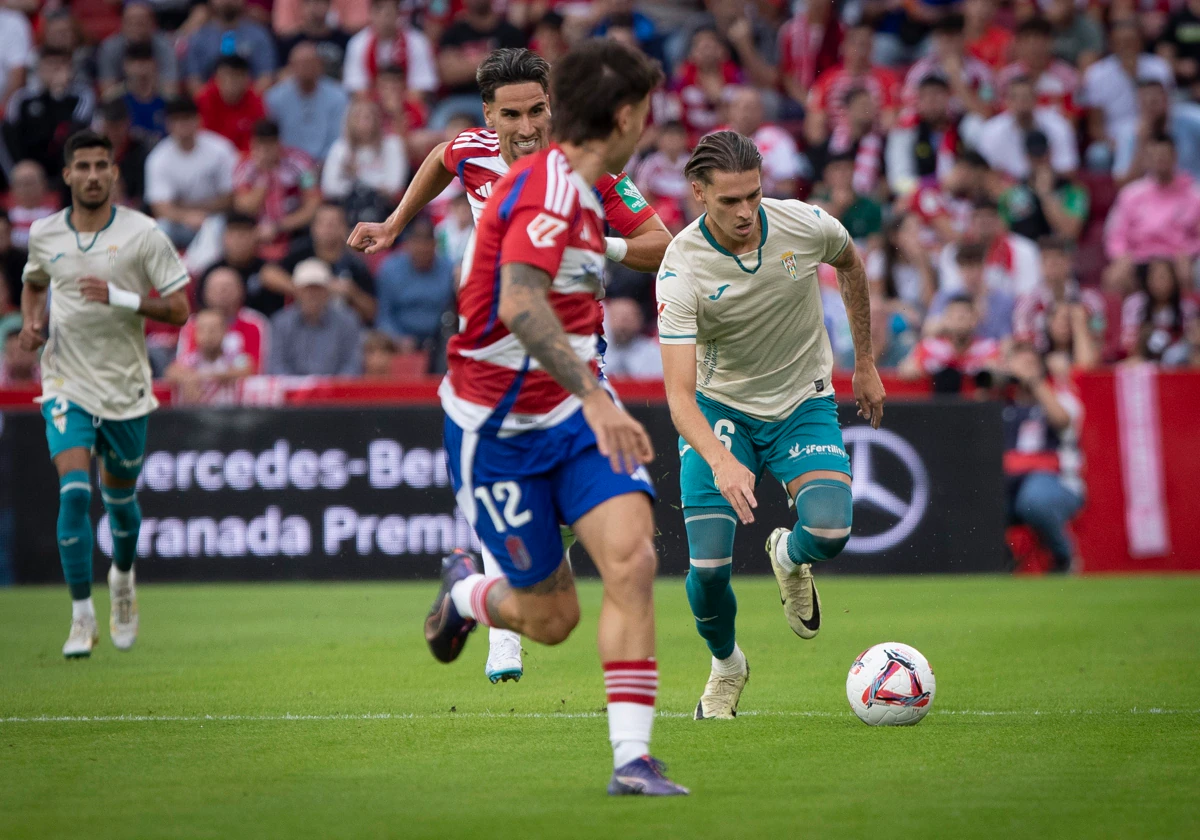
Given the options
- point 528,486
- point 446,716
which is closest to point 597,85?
point 528,486

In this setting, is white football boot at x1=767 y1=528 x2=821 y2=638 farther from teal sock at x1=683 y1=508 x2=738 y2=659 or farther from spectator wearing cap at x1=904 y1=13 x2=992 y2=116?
spectator wearing cap at x1=904 y1=13 x2=992 y2=116

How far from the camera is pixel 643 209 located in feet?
24.6

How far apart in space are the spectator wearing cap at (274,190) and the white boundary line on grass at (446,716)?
36.1 ft

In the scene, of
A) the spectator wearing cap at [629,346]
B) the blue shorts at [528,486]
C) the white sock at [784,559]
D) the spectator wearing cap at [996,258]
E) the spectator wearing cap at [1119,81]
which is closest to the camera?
the blue shorts at [528,486]

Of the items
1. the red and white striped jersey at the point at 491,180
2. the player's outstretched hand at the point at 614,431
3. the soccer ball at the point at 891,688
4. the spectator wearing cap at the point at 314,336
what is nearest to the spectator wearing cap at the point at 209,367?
Result: the spectator wearing cap at the point at 314,336

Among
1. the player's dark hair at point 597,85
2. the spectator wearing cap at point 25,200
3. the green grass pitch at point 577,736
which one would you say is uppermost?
the spectator wearing cap at point 25,200

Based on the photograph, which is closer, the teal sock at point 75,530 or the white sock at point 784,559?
the white sock at point 784,559

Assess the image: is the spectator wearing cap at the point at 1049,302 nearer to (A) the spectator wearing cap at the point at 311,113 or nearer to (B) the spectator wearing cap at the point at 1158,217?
(B) the spectator wearing cap at the point at 1158,217

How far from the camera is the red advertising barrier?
45.7 ft

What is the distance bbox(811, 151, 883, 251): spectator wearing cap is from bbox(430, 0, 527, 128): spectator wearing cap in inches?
183

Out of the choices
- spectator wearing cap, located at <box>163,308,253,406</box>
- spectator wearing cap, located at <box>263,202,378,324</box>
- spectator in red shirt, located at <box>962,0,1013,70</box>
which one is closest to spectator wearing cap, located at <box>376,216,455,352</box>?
spectator wearing cap, located at <box>263,202,378,324</box>

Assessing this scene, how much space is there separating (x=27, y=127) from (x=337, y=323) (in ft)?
18.8

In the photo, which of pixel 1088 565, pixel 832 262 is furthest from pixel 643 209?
pixel 1088 565

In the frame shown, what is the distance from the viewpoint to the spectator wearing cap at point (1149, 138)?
1755 centimetres
